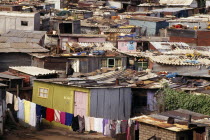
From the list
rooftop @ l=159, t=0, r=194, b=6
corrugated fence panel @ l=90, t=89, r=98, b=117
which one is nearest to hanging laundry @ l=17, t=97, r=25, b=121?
corrugated fence panel @ l=90, t=89, r=98, b=117

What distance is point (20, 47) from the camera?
31.1m

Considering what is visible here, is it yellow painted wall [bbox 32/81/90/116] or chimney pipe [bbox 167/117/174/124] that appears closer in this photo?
chimney pipe [bbox 167/117/174/124]

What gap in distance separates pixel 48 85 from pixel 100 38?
13.8 m

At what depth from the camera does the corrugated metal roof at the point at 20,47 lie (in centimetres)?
3003

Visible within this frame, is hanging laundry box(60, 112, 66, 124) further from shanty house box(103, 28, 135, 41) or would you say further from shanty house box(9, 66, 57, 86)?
shanty house box(103, 28, 135, 41)

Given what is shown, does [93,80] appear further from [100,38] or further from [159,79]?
[100,38]

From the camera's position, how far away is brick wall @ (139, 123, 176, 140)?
57.6 feet

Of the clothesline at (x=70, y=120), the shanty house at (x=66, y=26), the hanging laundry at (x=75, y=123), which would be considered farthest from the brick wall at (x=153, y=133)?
the shanty house at (x=66, y=26)

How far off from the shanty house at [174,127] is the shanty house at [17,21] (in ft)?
73.9

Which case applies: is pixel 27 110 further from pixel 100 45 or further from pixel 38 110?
pixel 100 45

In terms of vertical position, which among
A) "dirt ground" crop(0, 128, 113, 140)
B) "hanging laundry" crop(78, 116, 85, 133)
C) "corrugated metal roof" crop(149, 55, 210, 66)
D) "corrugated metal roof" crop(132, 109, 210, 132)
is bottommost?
"dirt ground" crop(0, 128, 113, 140)

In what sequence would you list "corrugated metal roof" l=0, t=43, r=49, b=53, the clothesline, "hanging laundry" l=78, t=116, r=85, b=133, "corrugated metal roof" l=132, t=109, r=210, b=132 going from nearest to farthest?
"corrugated metal roof" l=132, t=109, r=210, b=132, the clothesline, "hanging laundry" l=78, t=116, r=85, b=133, "corrugated metal roof" l=0, t=43, r=49, b=53

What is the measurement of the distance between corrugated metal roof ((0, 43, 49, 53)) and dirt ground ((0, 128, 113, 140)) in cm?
860

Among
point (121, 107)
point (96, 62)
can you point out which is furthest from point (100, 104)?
point (96, 62)
